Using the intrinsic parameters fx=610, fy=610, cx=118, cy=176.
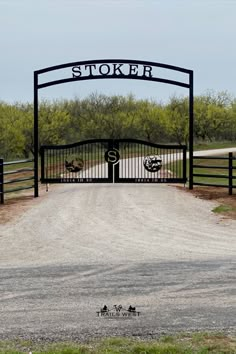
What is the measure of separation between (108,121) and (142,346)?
4578cm

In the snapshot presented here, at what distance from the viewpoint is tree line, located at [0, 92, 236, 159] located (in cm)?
4662

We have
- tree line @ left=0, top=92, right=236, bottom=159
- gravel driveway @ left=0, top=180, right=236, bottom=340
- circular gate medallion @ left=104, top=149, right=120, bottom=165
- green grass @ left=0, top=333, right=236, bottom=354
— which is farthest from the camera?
tree line @ left=0, top=92, right=236, bottom=159

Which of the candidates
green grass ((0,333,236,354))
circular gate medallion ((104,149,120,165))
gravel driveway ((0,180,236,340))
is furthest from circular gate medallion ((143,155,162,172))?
green grass ((0,333,236,354))

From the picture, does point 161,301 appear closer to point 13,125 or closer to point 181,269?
point 181,269

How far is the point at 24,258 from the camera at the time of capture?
10.0 m

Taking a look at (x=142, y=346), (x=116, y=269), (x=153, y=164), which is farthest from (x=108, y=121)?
(x=142, y=346)

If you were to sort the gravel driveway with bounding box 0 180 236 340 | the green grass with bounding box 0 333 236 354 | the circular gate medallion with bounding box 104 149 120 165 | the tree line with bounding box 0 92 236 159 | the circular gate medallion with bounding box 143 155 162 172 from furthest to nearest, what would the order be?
the tree line with bounding box 0 92 236 159
the circular gate medallion with bounding box 143 155 162 172
the circular gate medallion with bounding box 104 149 120 165
the gravel driveway with bounding box 0 180 236 340
the green grass with bounding box 0 333 236 354

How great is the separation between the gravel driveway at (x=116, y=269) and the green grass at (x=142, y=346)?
0.23m

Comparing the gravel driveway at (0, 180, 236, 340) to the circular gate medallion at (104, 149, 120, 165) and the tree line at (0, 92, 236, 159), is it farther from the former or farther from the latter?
the tree line at (0, 92, 236, 159)

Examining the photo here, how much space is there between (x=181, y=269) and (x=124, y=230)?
4.02 meters

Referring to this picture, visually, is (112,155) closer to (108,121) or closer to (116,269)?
(116,269)

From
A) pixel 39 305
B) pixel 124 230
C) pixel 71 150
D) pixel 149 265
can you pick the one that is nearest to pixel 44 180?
pixel 71 150

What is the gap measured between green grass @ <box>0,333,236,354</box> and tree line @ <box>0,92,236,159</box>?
1532 inches

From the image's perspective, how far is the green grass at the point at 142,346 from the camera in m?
5.30
